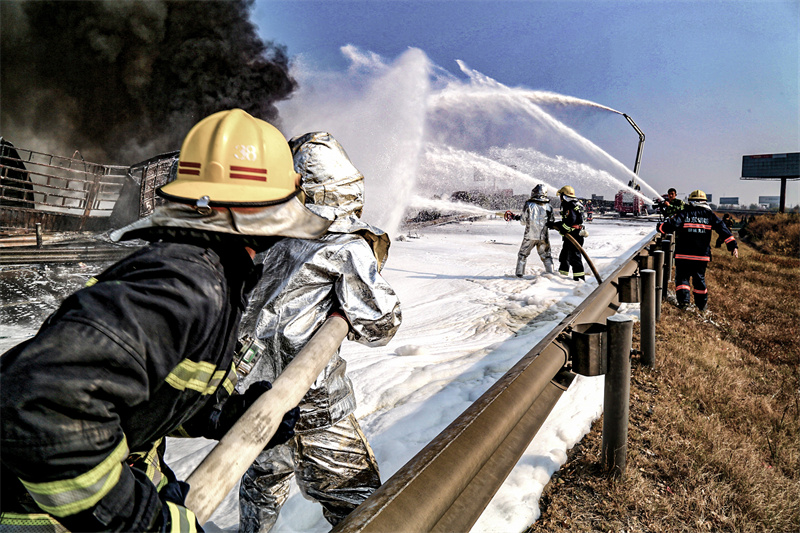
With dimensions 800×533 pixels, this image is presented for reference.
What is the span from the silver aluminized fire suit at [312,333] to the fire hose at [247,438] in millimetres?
366

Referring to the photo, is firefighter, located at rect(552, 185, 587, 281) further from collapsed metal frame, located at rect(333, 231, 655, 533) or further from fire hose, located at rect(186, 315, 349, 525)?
fire hose, located at rect(186, 315, 349, 525)

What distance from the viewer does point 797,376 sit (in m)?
4.25

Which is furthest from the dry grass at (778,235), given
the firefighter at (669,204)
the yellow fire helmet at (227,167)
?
the yellow fire helmet at (227,167)

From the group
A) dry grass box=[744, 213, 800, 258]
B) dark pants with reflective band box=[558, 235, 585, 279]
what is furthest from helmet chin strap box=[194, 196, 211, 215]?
dry grass box=[744, 213, 800, 258]

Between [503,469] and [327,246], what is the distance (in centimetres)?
121

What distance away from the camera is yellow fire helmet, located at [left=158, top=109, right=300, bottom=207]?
4.08ft

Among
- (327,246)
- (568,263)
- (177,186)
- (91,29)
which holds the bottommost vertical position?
(568,263)

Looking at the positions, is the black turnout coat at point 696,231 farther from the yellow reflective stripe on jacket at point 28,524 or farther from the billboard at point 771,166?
the billboard at point 771,166

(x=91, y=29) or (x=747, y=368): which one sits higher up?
(x=91, y=29)

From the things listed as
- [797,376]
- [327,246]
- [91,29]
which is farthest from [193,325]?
[91,29]

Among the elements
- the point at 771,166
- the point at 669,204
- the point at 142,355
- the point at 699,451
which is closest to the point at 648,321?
the point at 699,451

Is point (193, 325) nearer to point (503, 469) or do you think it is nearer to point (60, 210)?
point (503, 469)

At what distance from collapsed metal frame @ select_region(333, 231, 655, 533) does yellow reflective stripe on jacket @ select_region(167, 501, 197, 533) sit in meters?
0.37

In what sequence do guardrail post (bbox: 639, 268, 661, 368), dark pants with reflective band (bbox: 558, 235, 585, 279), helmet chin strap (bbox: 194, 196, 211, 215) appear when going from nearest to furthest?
helmet chin strap (bbox: 194, 196, 211, 215) < guardrail post (bbox: 639, 268, 661, 368) < dark pants with reflective band (bbox: 558, 235, 585, 279)
